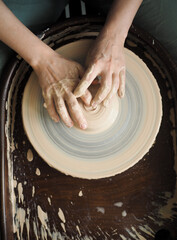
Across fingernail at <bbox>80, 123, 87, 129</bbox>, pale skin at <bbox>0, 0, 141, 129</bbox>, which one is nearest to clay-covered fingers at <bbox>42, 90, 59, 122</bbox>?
pale skin at <bbox>0, 0, 141, 129</bbox>

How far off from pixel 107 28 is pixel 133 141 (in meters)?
0.46

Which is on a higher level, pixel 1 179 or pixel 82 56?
pixel 82 56

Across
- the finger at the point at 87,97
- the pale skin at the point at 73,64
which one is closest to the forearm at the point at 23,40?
the pale skin at the point at 73,64

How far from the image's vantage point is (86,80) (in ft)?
2.98

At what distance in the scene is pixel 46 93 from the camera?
0.97 m

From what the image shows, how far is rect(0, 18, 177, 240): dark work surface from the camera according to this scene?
3.46 ft

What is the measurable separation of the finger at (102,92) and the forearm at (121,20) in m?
0.20

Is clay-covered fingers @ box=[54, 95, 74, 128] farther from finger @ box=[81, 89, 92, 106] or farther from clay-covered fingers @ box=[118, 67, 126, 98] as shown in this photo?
clay-covered fingers @ box=[118, 67, 126, 98]

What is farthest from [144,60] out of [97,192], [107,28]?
[97,192]

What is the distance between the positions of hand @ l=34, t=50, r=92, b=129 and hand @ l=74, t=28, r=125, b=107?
0.04 meters

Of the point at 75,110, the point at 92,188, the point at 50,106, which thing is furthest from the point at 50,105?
the point at 92,188

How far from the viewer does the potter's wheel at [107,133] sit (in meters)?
0.98

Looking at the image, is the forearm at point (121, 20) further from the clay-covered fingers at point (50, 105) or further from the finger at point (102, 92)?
the clay-covered fingers at point (50, 105)

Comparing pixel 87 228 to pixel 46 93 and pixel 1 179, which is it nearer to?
pixel 1 179
